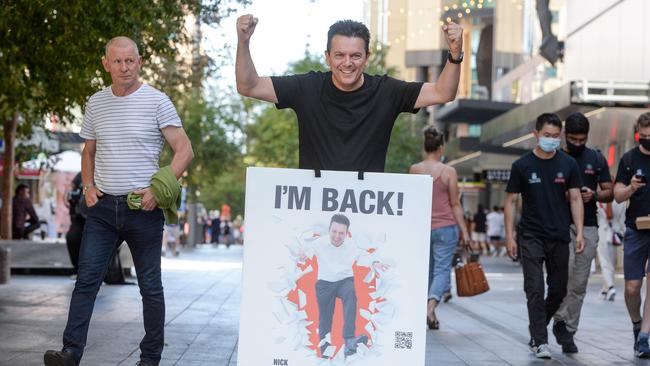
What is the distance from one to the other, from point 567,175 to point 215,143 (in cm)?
4697

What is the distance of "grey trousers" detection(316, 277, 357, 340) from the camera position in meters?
4.73

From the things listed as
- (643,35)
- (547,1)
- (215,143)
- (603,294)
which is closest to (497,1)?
(215,143)

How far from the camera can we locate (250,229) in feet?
15.6

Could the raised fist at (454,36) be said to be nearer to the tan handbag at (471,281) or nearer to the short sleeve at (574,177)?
the short sleeve at (574,177)

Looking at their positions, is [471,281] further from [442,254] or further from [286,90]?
[286,90]

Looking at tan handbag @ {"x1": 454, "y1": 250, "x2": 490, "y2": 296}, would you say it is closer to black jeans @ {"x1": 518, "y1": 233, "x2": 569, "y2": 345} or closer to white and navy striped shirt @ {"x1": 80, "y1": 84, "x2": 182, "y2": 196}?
black jeans @ {"x1": 518, "y1": 233, "x2": 569, "y2": 345}

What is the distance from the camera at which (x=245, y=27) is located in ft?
16.0

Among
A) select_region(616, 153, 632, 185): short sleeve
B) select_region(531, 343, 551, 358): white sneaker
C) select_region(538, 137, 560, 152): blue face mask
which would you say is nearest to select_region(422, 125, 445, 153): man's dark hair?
select_region(616, 153, 632, 185): short sleeve

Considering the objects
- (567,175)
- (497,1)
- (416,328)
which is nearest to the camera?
(416,328)

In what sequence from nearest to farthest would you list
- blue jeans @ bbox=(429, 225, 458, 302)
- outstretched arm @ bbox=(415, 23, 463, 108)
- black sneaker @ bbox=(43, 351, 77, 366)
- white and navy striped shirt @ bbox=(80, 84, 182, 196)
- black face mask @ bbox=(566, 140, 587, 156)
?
1. outstretched arm @ bbox=(415, 23, 463, 108)
2. black sneaker @ bbox=(43, 351, 77, 366)
3. white and navy striped shirt @ bbox=(80, 84, 182, 196)
4. black face mask @ bbox=(566, 140, 587, 156)
5. blue jeans @ bbox=(429, 225, 458, 302)

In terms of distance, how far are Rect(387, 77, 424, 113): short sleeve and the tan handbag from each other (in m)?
6.62

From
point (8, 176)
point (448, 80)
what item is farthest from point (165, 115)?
point (8, 176)

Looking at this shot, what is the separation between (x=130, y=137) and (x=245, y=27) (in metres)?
2.26

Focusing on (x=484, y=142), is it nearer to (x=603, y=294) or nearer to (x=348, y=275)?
(x=603, y=294)
